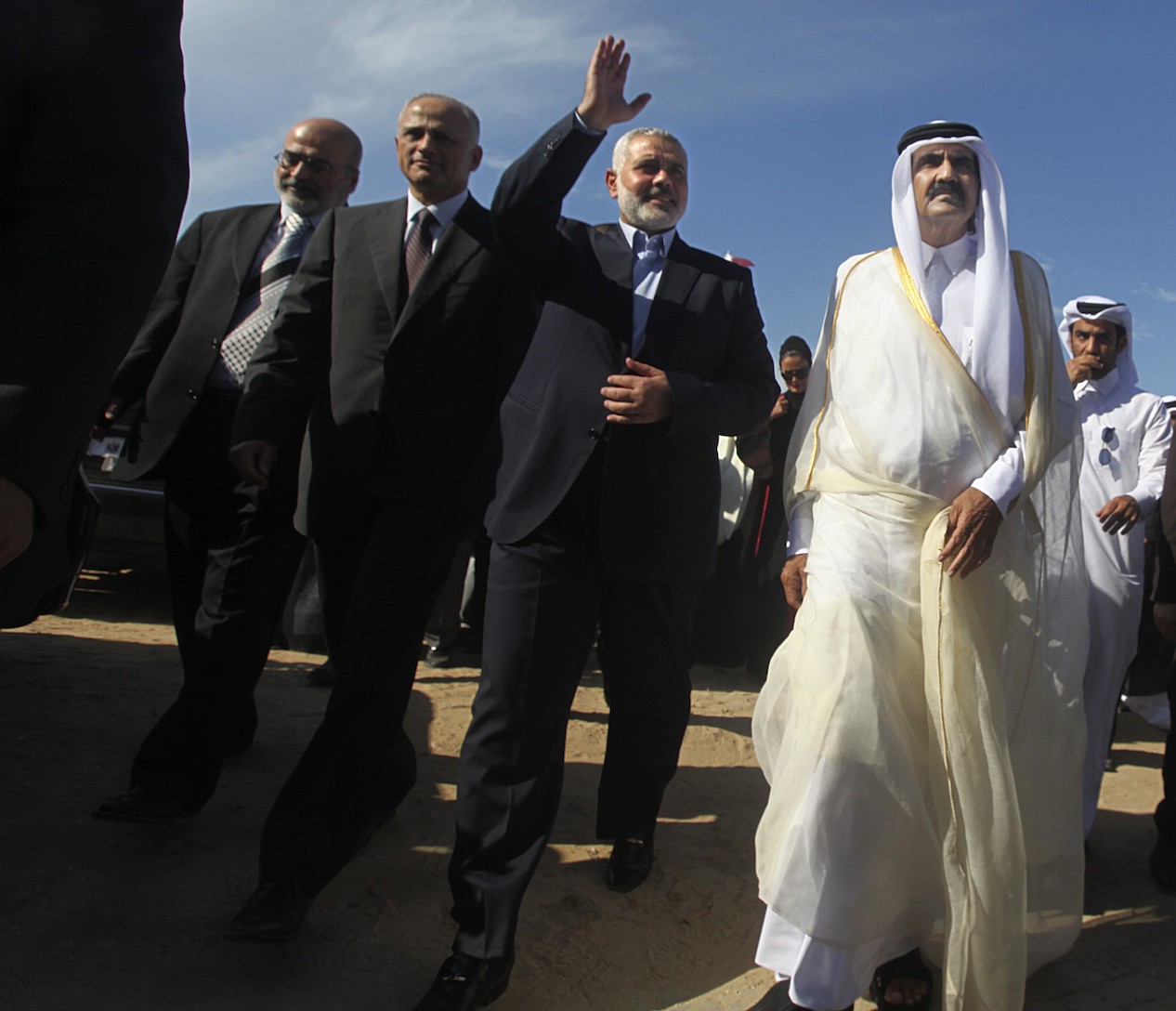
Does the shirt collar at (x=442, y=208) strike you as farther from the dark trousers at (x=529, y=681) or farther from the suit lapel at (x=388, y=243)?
the dark trousers at (x=529, y=681)

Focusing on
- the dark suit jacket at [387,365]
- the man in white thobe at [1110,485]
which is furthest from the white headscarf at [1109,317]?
the dark suit jacket at [387,365]

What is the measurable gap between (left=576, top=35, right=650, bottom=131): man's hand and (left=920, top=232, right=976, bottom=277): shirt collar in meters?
0.96

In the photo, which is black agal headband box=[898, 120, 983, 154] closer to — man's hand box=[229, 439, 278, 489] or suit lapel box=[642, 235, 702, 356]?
suit lapel box=[642, 235, 702, 356]

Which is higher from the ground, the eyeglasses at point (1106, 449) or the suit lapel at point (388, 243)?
the suit lapel at point (388, 243)

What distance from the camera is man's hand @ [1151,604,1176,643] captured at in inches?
153

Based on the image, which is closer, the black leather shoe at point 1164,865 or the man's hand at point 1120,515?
the black leather shoe at point 1164,865

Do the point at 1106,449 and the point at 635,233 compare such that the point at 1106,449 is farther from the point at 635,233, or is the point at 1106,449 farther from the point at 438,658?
the point at 438,658

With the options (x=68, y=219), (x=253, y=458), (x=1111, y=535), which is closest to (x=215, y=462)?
(x=253, y=458)

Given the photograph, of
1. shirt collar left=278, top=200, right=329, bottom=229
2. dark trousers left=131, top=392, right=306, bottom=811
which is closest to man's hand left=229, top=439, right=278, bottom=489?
dark trousers left=131, top=392, right=306, bottom=811

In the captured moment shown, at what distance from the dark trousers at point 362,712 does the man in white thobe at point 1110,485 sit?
247 cm

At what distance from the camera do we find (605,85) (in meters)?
2.95

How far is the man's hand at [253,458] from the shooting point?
3426 millimetres

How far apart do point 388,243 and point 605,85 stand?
0.89 meters

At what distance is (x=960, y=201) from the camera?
10.4 ft
